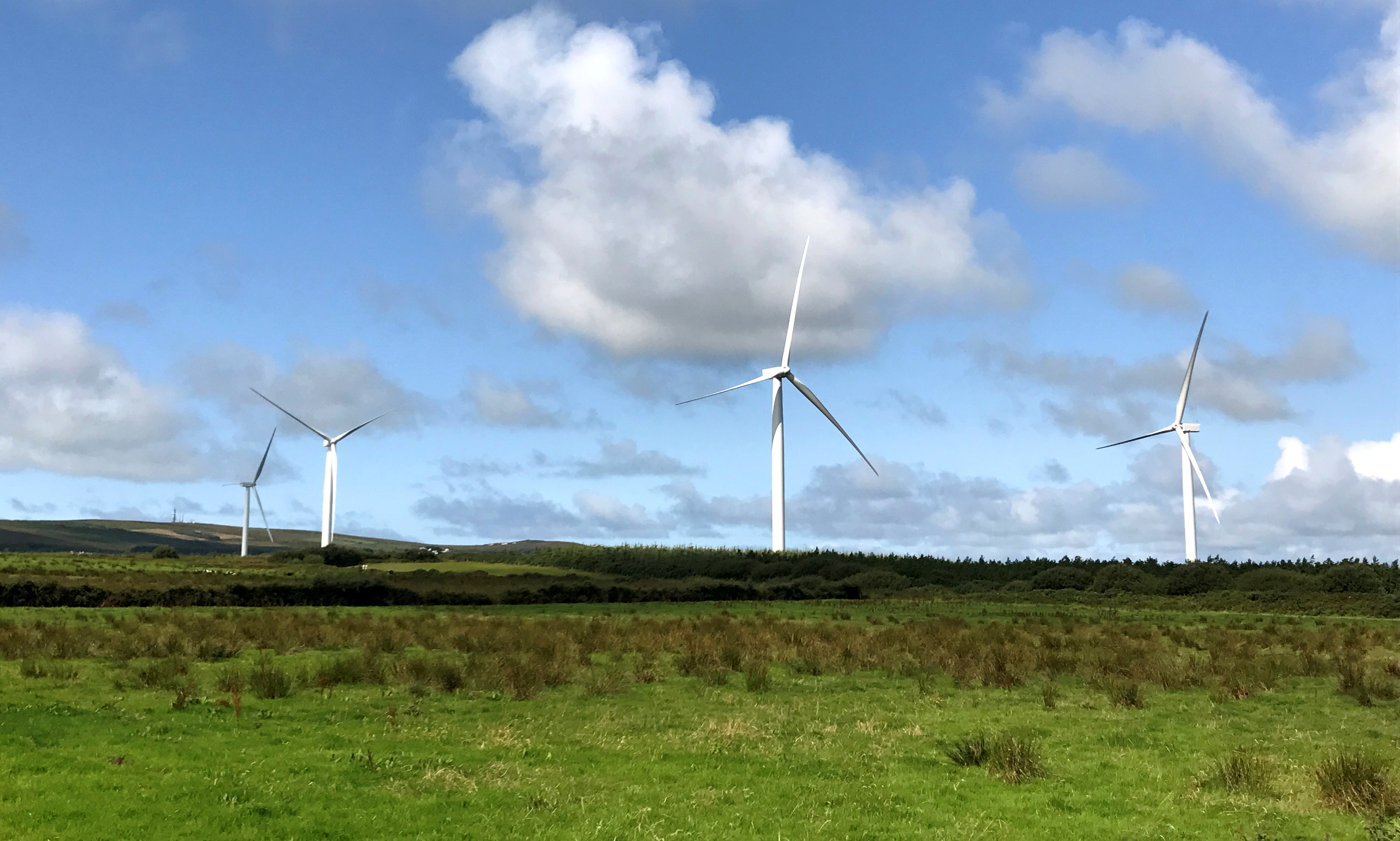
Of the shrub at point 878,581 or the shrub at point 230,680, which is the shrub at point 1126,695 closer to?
the shrub at point 230,680

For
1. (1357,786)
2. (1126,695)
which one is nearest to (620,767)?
(1357,786)

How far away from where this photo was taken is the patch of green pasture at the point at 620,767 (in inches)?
518

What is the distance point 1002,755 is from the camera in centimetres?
1688

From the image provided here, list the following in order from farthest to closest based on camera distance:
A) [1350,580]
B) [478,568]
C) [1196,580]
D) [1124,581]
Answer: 1. [478,568]
2. [1124,581]
3. [1196,580]
4. [1350,580]

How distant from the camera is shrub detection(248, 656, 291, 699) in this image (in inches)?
845

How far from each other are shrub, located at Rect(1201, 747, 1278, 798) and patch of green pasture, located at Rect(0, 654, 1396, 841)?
25cm

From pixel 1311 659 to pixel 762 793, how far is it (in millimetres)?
23129

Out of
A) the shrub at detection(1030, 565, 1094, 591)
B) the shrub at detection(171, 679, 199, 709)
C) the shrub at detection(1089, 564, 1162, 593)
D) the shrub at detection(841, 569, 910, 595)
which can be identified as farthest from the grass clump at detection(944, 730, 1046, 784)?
the shrub at detection(1030, 565, 1094, 591)

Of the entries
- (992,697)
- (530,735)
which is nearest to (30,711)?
(530,735)

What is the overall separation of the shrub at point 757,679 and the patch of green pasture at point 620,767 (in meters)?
1.51

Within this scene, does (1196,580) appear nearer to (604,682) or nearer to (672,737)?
(604,682)

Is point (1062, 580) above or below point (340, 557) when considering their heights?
below

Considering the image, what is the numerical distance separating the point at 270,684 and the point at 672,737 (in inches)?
332

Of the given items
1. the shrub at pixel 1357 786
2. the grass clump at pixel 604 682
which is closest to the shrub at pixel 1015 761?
the shrub at pixel 1357 786
